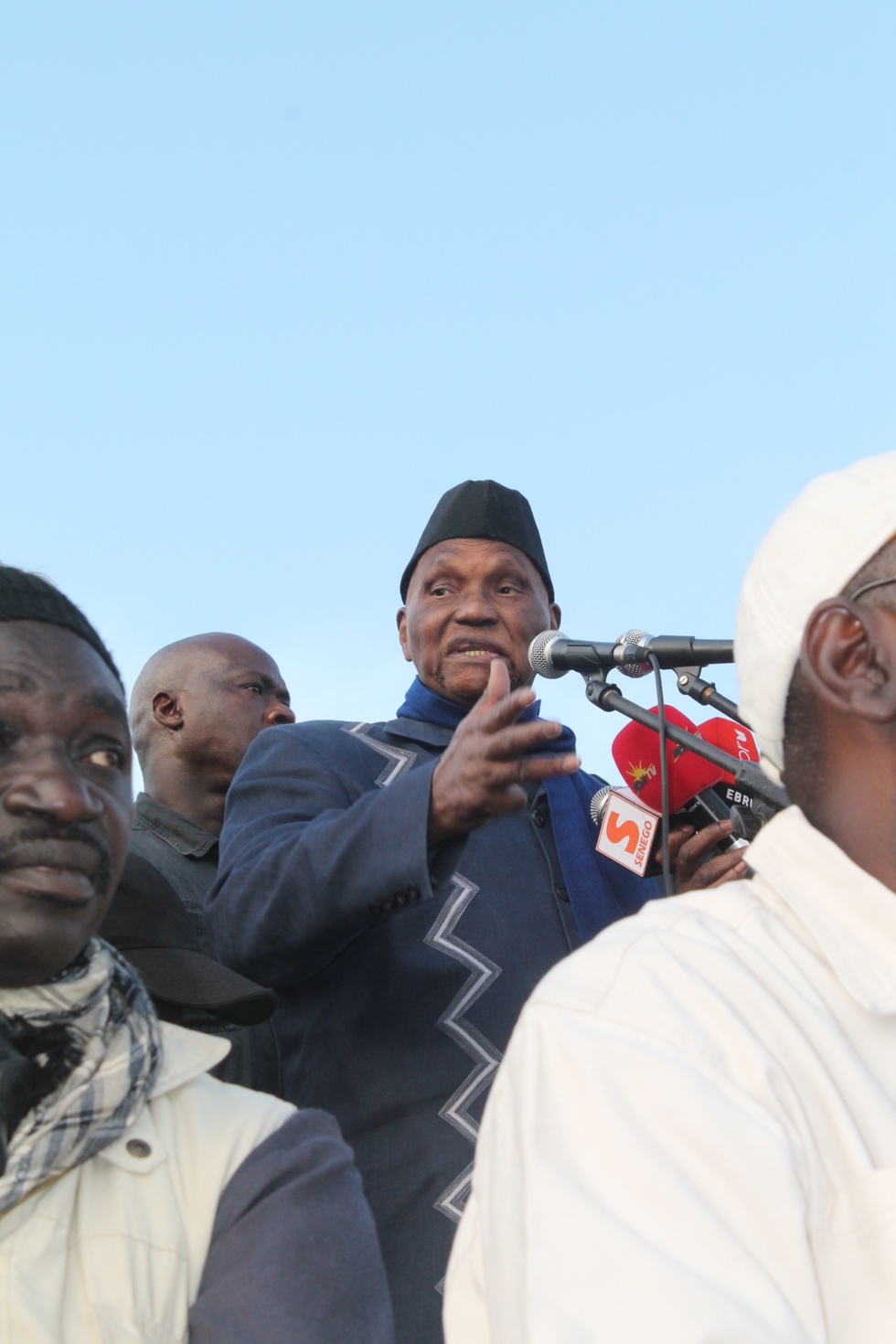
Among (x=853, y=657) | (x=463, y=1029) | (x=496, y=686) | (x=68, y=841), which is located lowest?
(x=463, y=1029)

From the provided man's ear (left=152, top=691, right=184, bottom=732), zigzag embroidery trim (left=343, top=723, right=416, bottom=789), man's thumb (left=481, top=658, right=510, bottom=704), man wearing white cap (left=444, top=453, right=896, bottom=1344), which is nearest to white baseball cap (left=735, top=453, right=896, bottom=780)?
man wearing white cap (left=444, top=453, right=896, bottom=1344)

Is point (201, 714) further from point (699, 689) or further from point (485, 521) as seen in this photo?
point (699, 689)

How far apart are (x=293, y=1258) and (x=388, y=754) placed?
1681 mm

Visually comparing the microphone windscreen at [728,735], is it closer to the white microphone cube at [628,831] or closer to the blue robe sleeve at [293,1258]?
the white microphone cube at [628,831]

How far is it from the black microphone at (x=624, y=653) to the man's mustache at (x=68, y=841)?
135cm

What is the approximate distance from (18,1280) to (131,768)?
2.65 ft

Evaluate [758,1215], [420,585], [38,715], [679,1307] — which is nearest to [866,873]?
[758,1215]

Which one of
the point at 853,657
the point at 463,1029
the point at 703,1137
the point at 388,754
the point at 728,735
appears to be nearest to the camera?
the point at 703,1137

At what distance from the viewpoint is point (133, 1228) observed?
1939 mm

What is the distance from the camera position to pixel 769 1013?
156cm

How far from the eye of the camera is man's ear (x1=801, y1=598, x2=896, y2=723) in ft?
5.93

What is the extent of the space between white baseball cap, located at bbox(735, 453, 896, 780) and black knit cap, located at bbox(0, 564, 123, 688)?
42.7 inches

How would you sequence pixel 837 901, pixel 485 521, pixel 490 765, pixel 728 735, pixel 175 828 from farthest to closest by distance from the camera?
pixel 175 828
pixel 485 521
pixel 728 735
pixel 490 765
pixel 837 901

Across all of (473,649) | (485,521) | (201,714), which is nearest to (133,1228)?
(473,649)
